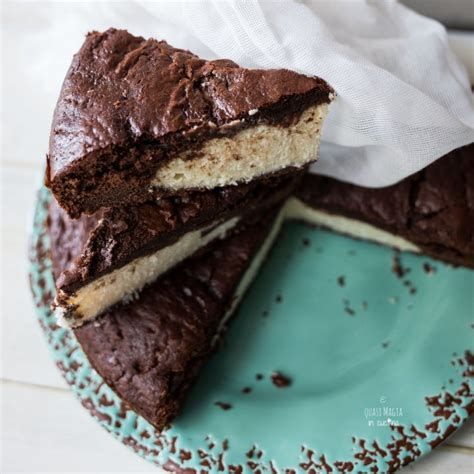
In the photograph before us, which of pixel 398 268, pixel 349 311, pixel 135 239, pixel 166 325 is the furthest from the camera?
Answer: pixel 398 268

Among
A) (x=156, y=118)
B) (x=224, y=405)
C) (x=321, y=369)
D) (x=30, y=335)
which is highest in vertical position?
(x=156, y=118)

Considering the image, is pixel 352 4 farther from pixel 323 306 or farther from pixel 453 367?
pixel 453 367

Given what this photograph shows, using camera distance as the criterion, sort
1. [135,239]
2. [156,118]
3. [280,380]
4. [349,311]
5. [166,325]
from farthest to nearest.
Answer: [349,311], [280,380], [166,325], [135,239], [156,118]

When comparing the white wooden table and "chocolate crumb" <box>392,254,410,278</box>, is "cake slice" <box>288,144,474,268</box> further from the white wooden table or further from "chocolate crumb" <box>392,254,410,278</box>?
the white wooden table

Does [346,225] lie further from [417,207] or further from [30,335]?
[30,335]

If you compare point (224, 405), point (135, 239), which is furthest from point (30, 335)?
point (224, 405)
